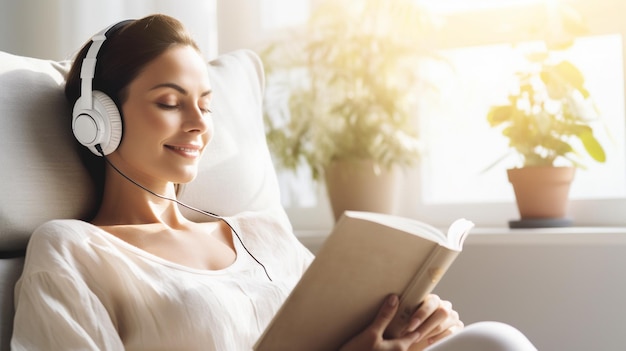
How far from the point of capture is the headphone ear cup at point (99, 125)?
3.97 ft

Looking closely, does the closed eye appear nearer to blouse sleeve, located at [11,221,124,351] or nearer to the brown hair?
the brown hair

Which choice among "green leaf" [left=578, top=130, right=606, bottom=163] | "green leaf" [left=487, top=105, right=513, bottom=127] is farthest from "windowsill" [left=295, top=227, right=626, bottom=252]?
"green leaf" [left=487, top=105, right=513, bottom=127]

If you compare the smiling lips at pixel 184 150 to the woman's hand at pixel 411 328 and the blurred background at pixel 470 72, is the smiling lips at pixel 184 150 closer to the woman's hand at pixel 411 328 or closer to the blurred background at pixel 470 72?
the woman's hand at pixel 411 328

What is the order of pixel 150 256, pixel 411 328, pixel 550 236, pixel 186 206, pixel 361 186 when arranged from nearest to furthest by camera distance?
pixel 411 328, pixel 150 256, pixel 186 206, pixel 550 236, pixel 361 186

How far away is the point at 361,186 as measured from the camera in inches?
83.0

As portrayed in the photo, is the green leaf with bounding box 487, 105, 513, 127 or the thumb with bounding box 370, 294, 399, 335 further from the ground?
the green leaf with bounding box 487, 105, 513, 127

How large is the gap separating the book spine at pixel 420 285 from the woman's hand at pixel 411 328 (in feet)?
0.03

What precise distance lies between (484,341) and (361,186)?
3.77ft

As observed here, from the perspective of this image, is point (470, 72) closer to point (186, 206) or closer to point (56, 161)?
point (186, 206)

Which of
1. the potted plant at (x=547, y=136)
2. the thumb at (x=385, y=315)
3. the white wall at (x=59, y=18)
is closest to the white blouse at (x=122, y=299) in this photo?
the thumb at (x=385, y=315)

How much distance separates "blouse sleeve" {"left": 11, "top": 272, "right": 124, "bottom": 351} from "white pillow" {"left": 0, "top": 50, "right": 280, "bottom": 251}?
0.16 meters

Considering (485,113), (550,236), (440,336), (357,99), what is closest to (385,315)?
(440,336)

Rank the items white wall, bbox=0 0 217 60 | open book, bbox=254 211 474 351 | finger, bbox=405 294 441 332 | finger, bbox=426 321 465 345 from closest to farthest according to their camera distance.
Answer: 1. open book, bbox=254 211 474 351
2. finger, bbox=405 294 441 332
3. finger, bbox=426 321 465 345
4. white wall, bbox=0 0 217 60

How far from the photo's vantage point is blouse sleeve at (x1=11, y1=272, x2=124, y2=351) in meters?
1.02
